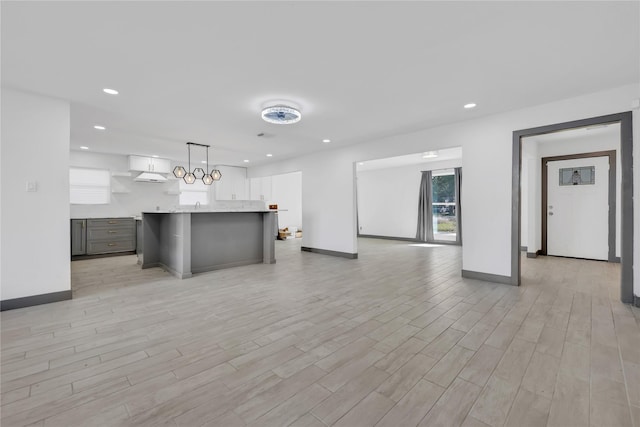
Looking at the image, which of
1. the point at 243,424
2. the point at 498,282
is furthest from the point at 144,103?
the point at 498,282

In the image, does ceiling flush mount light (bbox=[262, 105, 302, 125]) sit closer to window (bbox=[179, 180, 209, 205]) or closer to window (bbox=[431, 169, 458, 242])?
window (bbox=[179, 180, 209, 205])

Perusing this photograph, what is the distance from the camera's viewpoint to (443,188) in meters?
9.01

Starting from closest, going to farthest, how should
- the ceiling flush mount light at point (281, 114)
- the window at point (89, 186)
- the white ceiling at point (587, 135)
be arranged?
the ceiling flush mount light at point (281, 114)
the white ceiling at point (587, 135)
the window at point (89, 186)

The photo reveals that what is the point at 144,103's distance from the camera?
376 centimetres

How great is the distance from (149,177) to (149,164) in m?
0.34

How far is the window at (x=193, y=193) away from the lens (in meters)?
8.60

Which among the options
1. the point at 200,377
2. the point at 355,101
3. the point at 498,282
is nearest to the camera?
the point at 200,377

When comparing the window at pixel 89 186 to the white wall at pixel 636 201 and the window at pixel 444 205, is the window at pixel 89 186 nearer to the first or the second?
the window at pixel 444 205

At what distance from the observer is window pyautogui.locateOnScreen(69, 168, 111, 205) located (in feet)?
22.4

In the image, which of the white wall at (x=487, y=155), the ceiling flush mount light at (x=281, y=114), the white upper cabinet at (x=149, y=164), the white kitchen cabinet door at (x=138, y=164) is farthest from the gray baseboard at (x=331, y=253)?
the white kitchen cabinet door at (x=138, y=164)

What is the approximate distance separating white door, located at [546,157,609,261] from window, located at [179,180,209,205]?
938 centimetres

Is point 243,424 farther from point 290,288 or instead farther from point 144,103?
point 144,103

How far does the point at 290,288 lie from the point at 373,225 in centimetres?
710

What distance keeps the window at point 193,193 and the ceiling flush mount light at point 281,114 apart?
5.61m
